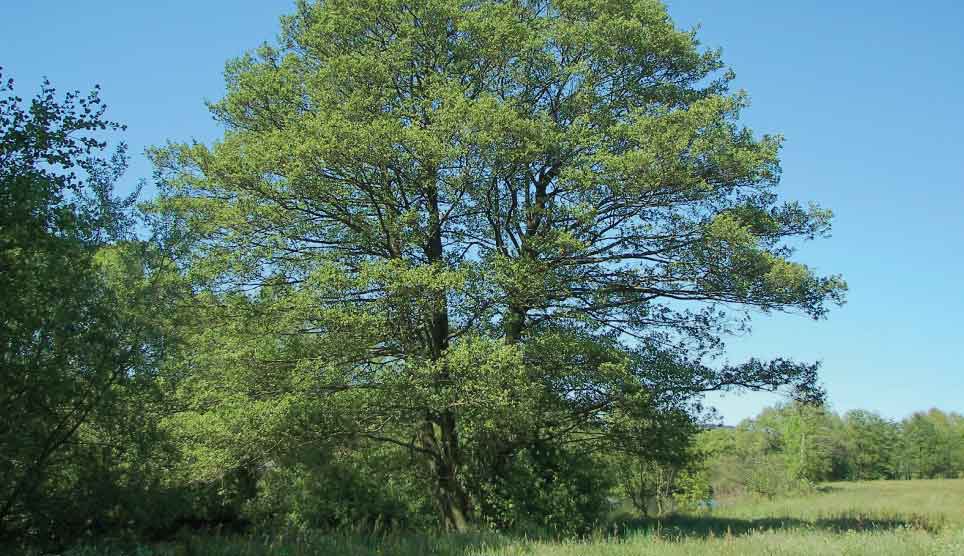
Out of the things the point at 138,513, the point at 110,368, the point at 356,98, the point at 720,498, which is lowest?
the point at 720,498

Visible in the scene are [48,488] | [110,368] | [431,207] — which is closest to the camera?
[110,368]

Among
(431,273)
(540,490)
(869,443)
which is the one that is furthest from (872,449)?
(431,273)

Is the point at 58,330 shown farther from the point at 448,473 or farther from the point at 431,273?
the point at 448,473

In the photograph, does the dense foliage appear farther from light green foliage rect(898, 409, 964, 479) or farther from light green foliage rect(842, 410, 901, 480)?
light green foliage rect(898, 409, 964, 479)

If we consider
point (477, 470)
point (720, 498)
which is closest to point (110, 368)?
point (477, 470)

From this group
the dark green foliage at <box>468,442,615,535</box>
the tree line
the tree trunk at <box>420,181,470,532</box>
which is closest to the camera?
the tree line

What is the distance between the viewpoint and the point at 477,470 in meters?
15.3

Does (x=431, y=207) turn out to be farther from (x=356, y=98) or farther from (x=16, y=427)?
(x=16, y=427)

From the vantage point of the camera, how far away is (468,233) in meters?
15.3

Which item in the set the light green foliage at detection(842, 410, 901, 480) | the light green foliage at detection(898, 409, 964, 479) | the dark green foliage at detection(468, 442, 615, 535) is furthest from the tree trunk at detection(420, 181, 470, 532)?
the light green foliage at detection(898, 409, 964, 479)

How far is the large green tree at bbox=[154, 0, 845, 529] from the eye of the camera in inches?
506

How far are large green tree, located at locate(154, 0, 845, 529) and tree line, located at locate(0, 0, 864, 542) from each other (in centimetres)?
6

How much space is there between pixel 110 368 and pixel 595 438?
952cm

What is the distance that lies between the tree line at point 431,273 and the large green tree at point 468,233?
0.21 feet
